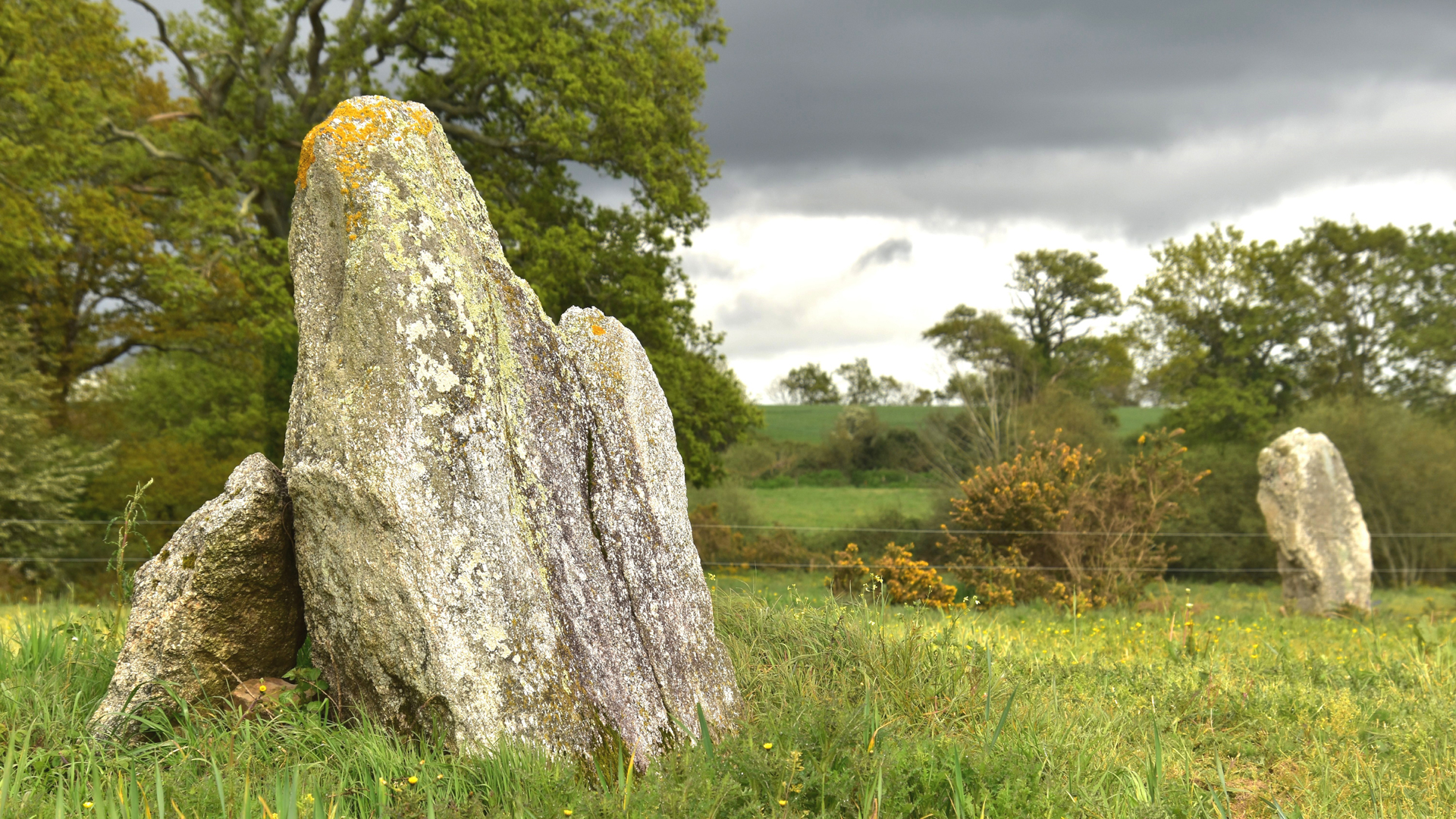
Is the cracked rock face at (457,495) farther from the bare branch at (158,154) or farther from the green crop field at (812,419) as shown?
the green crop field at (812,419)

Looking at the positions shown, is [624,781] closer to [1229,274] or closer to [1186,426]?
[1186,426]

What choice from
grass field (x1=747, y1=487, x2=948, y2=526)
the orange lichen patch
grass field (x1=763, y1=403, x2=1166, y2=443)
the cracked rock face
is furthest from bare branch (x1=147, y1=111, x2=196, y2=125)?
grass field (x1=763, y1=403, x2=1166, y2=443)

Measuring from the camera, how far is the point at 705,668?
4.81 m

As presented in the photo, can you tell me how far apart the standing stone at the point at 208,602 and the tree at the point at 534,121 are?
1179cm

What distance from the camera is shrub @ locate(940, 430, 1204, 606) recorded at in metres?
13.8

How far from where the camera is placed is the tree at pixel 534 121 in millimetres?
16875

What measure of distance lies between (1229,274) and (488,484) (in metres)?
31.2

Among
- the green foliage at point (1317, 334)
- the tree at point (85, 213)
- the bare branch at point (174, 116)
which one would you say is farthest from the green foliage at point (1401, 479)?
the bare branch at point (174, 116)

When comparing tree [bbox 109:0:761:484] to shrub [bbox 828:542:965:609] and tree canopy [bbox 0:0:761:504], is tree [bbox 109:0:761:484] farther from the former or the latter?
shrub [bbox 828:542:965:609]

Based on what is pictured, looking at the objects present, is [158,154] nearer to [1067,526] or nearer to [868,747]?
[1067,526]

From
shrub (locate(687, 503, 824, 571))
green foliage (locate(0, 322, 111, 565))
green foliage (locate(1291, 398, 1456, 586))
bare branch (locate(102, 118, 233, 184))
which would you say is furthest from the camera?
green foliage (locate(1291, 398, 1456, 586))

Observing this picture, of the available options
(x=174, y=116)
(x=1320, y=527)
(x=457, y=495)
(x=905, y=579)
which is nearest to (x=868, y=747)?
(x=457, y=495)

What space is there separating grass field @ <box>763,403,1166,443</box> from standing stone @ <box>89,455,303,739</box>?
106 feet

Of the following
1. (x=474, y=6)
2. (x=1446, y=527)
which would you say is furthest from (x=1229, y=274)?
(x=474, y=6)
